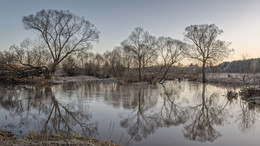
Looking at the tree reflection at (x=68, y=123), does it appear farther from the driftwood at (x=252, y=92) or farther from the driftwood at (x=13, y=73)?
the driftwood at (x=13, y=73)

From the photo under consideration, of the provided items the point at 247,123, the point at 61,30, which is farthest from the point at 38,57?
the point at 247,123

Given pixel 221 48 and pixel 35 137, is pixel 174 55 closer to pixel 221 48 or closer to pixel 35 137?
pixel 221 48

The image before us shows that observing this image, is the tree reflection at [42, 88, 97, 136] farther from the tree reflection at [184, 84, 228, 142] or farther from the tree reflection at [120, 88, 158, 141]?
the tree reflection at [184, 84, 228, 142]

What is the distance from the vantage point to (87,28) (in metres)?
31.1

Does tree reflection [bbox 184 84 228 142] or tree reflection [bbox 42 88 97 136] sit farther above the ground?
tree reflection [bbox 42 88 97 136]

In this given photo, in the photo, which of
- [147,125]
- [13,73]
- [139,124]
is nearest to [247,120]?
[147,125]

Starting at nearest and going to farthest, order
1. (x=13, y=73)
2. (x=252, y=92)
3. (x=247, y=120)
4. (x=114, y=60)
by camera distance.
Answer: (x=247, y=120) < (x=252, y=92) < (x=13, y=73) < (x=114, y=60)

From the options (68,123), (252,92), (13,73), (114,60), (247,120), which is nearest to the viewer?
(68,123)

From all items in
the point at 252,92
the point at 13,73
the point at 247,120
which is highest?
the point at 13,73

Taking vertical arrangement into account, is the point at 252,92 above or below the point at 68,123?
above

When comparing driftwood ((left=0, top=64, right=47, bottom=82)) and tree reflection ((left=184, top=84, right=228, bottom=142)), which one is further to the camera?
driftwood ((left=0, top=64, right=47, bottom=82))

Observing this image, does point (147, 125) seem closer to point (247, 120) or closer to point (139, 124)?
point (139, 124)

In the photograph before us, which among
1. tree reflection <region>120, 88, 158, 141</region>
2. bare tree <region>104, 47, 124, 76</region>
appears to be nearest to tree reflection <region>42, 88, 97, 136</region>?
tree reflection <region>120, 88, 158, 141</region>

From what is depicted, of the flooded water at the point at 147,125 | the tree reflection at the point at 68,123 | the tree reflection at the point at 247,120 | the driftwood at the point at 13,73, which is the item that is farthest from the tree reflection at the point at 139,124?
the driftwood at the point at 13,73
